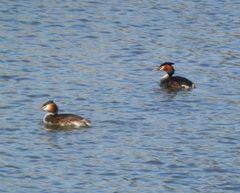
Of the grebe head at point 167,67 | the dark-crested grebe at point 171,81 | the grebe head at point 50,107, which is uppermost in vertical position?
the grebe head at point 167,67

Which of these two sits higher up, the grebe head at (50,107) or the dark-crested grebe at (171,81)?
the dark-crested grebe at (171,81)

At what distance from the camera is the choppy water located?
2130cm

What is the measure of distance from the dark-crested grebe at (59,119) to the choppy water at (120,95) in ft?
0.60

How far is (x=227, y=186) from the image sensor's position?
20.6 m

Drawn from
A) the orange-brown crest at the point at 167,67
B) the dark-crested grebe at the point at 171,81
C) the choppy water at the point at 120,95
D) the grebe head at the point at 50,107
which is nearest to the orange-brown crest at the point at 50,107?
the grebe head at the point at 50,107

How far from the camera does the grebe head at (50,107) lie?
25297 millimetres

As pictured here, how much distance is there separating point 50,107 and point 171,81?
4797mm

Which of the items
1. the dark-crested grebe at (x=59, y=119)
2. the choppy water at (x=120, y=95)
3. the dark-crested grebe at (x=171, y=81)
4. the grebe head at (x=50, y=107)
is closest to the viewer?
the choppy water at (x=120, y=95)

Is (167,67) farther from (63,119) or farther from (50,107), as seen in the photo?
(63,119)

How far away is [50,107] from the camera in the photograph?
25.3 meters

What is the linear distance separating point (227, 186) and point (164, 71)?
9640mm

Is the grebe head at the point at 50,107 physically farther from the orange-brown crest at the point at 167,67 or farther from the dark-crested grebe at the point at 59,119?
the orange-brown crest at the point at 167,67

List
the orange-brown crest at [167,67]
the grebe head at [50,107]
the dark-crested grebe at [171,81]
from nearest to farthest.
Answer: the grebe head at [50,107], the dark-crested grebe at [171,81], the orange-brown crest at [167,67]

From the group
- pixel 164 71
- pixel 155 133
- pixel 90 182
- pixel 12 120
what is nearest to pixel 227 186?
pixel 90 182
